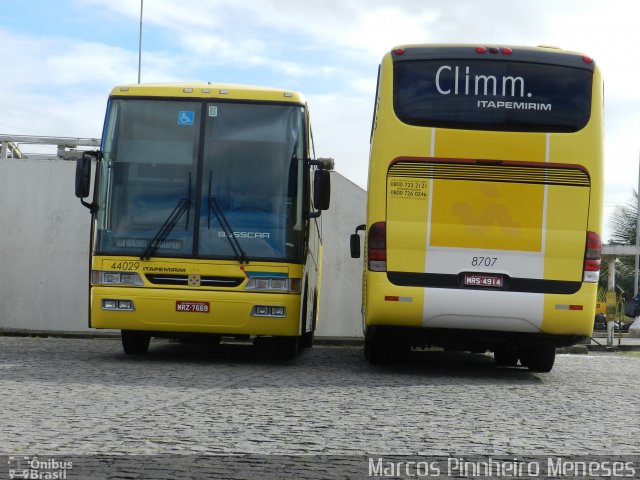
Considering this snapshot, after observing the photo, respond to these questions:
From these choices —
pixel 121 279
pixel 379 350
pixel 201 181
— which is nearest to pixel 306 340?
pixel 379 350

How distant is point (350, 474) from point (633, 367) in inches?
483

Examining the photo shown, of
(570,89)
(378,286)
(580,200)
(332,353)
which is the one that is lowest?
(332,353)

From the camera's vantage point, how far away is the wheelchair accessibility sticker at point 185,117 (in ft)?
46.0

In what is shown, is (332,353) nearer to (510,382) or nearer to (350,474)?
(510,382)

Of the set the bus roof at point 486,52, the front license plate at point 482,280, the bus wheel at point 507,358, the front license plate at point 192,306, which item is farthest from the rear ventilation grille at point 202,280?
the bus wheel at point 507,358

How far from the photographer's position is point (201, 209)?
13.7 metres

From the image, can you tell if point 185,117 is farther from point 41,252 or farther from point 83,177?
point 41,252

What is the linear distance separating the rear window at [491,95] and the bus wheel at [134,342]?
5.03 m

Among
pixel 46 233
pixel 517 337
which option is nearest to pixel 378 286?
pixel 517 337

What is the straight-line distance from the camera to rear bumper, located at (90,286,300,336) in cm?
1346

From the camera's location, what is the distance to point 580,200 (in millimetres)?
12477

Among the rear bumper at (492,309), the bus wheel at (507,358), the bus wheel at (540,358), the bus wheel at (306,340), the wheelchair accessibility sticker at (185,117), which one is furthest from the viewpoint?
the bus wheel at (306,340)

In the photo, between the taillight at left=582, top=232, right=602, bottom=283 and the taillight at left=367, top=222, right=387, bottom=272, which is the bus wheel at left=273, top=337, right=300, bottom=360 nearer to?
the taillight at left=367, top=222, right=387, bottom=272

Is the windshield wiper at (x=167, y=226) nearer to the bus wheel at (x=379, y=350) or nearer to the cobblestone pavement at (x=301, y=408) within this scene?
the cobblestone pavement at (x=301, y=408)
